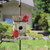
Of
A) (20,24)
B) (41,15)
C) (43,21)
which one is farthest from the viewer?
(41,15)

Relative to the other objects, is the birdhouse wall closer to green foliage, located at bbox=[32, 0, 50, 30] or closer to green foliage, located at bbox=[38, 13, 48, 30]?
green foliage, located at bbox=[32, 0, 50, 30]

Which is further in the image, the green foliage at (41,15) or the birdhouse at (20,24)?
the green foliage at (41,15)

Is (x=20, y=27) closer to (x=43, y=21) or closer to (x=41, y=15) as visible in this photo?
(x=43, y=21)

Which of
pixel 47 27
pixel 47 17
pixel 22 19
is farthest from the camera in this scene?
pixel 47 27

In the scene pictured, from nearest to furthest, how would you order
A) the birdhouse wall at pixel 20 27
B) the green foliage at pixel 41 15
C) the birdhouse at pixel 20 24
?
the birdhouse at pixel 20 24
the birdhouse wall at pixel 20 27
the green foliage at pixel 41 15

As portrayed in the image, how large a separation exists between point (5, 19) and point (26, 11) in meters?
1.97

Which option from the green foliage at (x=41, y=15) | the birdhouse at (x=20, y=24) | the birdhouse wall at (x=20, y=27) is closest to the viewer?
the birdhouse at (x=20, y=24)

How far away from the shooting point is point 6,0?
13180 mm

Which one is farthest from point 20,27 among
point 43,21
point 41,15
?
point 41,15

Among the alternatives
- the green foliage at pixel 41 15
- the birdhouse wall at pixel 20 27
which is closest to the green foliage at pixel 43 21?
the green foliage at pixel 41 15

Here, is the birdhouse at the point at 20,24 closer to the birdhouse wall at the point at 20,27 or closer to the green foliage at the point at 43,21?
the birdhouse wall at the point at 20,27

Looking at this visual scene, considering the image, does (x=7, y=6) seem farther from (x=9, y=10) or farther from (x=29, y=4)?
(x=29, y=4)

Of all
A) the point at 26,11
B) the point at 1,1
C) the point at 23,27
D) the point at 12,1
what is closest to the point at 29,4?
the point at 26,11

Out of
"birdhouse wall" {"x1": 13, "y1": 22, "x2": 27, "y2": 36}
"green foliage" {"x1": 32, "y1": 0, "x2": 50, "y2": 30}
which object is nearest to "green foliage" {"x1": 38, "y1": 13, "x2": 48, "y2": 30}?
"green foliage" {"x1": 32, "y1": 0, "x2": 50, "y2": 30}
